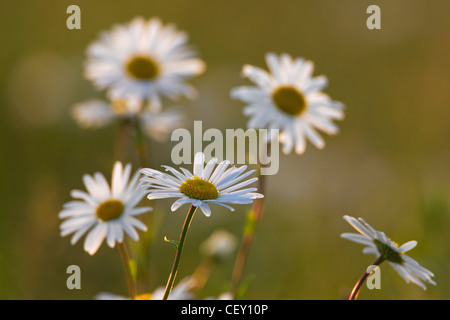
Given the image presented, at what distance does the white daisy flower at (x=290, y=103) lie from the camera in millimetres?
1917

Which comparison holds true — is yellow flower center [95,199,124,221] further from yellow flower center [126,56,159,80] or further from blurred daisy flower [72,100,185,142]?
yellow flower center [126,56,159,80]

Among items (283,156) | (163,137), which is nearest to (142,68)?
(163,137)

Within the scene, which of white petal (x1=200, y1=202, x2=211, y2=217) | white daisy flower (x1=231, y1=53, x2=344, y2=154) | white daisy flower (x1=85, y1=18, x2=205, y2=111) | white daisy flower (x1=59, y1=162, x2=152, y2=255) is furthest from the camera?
white daisy flower (x1=85, y1=18, x2=205, y2=111)

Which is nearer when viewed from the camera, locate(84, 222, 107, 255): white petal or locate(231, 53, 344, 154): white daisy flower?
locate(84, 222, 107, 255): white petal

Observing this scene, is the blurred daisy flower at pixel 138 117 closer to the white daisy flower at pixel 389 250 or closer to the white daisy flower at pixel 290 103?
the white daisy flower at pixel 290 103

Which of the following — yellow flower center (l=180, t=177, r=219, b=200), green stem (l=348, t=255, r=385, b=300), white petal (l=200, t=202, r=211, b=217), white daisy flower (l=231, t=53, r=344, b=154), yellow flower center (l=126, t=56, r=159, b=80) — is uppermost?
yellow flower center (l=126, t=56, r=159, b=80)

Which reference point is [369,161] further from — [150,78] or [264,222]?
[150,78]

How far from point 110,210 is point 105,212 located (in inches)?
0.6

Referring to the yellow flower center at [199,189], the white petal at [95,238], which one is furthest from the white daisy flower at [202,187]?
the white petal at [95,238]

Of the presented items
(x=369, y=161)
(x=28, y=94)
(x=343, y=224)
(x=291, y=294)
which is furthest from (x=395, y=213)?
(x=28, y=94)

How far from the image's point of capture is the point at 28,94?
389cm

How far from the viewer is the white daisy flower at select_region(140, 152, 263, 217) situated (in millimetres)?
1115

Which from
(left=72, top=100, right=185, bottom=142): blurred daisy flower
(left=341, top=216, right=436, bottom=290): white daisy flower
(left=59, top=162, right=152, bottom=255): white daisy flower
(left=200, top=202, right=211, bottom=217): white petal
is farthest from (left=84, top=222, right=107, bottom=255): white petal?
(left=72, top=100, right=185, bottom=142): blurred daisy flower

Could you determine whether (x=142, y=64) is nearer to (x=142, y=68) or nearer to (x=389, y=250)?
(x=142, y=68)
